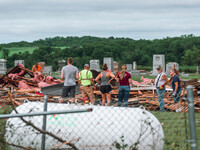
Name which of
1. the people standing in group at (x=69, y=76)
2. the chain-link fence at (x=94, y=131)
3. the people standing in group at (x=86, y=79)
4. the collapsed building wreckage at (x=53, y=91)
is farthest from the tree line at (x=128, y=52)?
the chain-link fence at (x=94, y=131)

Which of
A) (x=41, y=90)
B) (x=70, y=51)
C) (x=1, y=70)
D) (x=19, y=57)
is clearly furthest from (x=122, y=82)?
(x=70, y=51)

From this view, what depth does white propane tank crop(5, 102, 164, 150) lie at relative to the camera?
6324 mm

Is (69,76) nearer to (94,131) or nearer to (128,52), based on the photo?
(94,131)

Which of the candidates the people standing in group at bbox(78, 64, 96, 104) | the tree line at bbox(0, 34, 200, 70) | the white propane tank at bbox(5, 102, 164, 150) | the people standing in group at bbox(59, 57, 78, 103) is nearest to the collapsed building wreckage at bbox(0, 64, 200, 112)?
the people standing in group at bbox(78, 64, 96, 104)

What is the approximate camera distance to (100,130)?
251 inches

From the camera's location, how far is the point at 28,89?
17.6 metres

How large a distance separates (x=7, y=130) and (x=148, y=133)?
7.92 ft

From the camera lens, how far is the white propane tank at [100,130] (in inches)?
249

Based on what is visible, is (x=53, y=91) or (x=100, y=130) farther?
(x=53, y=91)

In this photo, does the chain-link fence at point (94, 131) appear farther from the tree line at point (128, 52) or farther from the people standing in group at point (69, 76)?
the tree line at point (128, 52)

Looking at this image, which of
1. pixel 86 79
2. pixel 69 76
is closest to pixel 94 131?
pixel 69 76

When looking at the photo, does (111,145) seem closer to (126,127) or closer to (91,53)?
(126,127)

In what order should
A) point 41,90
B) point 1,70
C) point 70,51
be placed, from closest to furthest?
point 41,90
point 1,70
point 70,51

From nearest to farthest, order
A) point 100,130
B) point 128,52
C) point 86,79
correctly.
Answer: point 100,130, point 86,79, point 128,52
